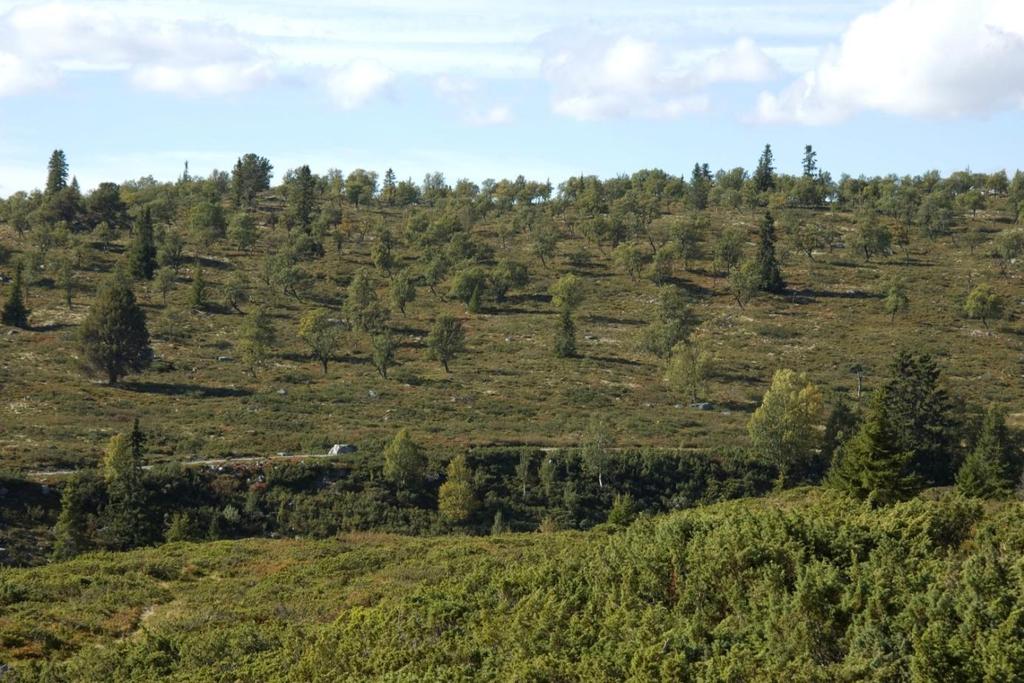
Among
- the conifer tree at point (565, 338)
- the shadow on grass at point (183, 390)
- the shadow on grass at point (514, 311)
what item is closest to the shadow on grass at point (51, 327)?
the shadow on grass at point (183, 390)

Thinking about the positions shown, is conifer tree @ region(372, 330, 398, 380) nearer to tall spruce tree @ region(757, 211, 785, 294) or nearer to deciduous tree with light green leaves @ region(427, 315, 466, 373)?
deciduous tree with light green leaves @ region(427, 315, 466, 373)

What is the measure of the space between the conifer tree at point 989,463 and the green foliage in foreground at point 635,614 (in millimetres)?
25656

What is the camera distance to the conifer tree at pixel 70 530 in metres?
48.9

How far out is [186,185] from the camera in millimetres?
175375

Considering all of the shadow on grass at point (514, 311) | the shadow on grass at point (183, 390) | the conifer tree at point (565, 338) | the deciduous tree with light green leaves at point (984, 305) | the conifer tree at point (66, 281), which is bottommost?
the shadow on grass at point (183, 390)

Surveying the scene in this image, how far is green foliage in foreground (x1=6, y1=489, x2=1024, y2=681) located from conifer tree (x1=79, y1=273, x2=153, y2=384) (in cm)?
4964

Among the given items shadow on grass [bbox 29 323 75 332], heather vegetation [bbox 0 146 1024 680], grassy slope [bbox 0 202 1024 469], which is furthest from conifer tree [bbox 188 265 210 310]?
shadow on grass [bbox 29 323 75 332]

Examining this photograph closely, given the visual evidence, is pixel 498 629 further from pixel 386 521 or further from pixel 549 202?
pixel 549 202

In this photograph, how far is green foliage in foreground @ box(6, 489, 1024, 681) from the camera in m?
21.8

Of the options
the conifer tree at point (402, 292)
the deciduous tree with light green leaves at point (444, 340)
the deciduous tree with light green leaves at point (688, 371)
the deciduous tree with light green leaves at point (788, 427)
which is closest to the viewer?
the deciduous tree with light green leaves at point (788, 427)

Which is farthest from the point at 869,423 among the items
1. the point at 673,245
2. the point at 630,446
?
the point at 673,245

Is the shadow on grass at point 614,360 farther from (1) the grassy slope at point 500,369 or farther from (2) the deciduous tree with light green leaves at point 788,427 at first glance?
(2) the deciduous tree with light green leaves at point 788,427

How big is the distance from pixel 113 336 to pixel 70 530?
121 feet

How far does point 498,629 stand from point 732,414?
5780cm
